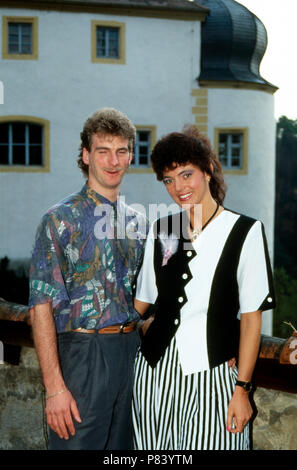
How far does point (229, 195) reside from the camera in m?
18.8

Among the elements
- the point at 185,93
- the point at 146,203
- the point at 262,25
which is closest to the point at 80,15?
the point at 185,93

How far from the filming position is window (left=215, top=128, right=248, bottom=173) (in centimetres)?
1920

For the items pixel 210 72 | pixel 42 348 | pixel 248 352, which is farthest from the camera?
pixel 210 72

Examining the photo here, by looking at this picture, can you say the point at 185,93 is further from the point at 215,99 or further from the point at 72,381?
the point at 72,381

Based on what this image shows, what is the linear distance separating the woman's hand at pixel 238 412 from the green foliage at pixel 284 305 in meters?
24.1

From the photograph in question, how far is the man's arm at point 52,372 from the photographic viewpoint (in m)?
2.53

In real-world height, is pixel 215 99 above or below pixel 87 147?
above

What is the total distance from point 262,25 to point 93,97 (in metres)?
7.00

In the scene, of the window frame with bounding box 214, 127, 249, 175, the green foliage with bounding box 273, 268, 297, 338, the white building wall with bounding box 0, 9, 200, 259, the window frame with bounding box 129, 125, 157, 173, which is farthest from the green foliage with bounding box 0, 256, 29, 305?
the green foliage with bounding box 273, 268, 297, 338

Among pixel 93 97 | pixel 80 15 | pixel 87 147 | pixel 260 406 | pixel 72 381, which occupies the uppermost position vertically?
pixel 80 15

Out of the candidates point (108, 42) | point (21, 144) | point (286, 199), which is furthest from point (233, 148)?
point (286, 199)

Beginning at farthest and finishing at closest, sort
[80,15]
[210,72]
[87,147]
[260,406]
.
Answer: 1. [210,72]
2. [80,15]
3. [260,406]
4. [87,147]

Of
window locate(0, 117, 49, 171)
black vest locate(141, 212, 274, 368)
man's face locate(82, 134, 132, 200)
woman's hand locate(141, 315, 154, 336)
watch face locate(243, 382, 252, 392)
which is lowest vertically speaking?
watch face locate(243, 382, 252, 392)

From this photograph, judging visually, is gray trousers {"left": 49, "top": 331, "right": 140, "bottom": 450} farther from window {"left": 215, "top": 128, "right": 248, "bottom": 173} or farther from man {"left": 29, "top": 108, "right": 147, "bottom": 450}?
window {"left": 215, "top": 128, "right": 248, "bottom": 173}
